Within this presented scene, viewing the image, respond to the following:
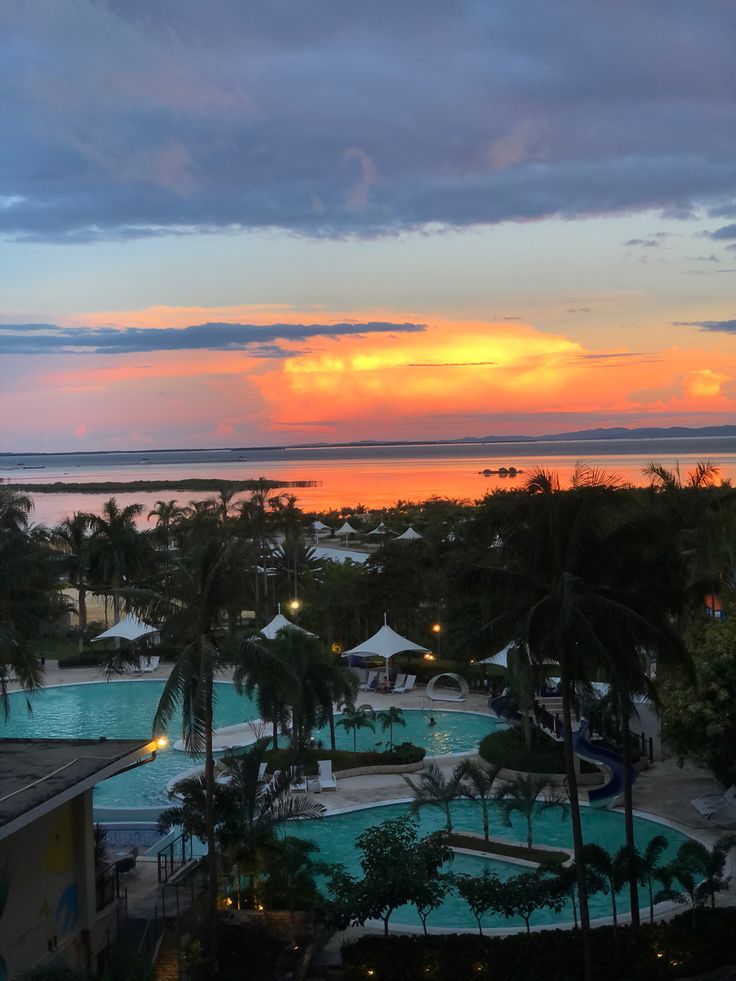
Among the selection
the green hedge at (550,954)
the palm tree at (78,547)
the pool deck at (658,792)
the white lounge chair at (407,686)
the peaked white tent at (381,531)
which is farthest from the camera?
the peaked white tent at (381,531)

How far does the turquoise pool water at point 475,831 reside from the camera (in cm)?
1550

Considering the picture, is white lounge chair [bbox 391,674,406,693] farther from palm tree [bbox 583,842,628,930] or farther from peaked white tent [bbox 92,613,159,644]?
palm tree [bbox 583,842,628,930]

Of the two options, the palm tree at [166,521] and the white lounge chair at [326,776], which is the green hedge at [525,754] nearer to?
the white lounge chair at [326,776]

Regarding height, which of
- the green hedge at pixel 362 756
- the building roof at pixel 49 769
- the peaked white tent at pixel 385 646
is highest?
the building roof at pixel 49 769

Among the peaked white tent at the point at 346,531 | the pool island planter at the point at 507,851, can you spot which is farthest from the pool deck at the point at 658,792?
the peaked white tent at the point at 346,531

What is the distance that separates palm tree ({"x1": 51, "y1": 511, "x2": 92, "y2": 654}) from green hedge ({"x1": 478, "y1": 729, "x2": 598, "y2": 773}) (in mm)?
21039

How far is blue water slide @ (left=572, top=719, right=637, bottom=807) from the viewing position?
1995 cm

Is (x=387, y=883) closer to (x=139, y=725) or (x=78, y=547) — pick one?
(x=139, y=725)

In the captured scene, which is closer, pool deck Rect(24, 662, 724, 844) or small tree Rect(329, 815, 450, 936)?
small tree Rect(329, 815, 450, 936)

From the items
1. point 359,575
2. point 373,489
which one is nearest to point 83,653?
point 359,575

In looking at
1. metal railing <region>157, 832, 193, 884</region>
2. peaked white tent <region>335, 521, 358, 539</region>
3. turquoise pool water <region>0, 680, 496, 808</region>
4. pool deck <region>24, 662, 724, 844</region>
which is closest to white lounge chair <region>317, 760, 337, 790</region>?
pool deck <region>24, 662, 724, 844</region>

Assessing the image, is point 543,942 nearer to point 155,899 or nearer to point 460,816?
point 155,899

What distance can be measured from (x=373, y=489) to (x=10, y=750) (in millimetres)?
113781

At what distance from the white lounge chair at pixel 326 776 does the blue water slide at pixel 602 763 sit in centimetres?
550
